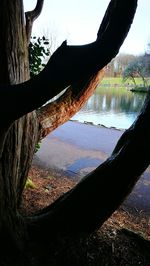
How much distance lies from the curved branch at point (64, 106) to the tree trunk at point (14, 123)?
0.74m

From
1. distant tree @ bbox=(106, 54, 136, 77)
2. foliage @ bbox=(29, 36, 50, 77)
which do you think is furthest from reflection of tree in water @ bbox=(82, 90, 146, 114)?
distant tree @ bbox=(106, 54, 136, 77)

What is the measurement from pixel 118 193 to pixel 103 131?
10.1 meters

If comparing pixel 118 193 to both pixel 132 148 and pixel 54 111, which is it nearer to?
pixel 132 148

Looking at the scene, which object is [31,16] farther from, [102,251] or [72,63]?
[102,251]

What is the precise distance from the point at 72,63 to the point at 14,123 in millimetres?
1292

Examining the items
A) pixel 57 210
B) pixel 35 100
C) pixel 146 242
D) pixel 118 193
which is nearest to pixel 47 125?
pixel 57 210

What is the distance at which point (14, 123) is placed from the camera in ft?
8.30

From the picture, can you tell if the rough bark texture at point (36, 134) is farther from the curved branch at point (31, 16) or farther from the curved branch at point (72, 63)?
the curved branch at point (31, 16)

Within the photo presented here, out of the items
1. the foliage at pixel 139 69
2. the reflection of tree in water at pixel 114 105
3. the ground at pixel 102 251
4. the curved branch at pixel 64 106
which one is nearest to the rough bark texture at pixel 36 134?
the ground at pixel 102 251

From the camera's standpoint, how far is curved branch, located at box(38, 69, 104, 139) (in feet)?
11.8

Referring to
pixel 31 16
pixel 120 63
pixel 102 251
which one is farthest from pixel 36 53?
pixel 120 63

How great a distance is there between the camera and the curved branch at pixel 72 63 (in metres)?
1.38

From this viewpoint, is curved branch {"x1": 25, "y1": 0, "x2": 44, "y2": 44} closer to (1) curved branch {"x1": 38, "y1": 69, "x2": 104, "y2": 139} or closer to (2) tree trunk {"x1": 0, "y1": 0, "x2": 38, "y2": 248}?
(2) tree trunk {"x1": 0, "y1": 0, "x2": 38, "y2": 248}

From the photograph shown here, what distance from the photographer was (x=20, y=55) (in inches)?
99.2
